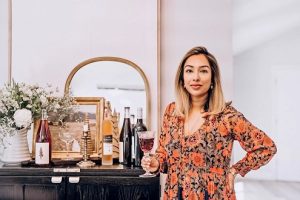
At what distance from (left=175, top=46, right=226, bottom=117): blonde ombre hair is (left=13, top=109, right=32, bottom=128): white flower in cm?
96

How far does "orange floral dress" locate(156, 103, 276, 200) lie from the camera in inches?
67.6

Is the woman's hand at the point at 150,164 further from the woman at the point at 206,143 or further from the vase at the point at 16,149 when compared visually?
the vase at the point at 16,149

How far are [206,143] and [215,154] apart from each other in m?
0.07

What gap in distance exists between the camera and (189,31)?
8.81 feet

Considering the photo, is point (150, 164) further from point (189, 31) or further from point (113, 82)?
point (189, 31)

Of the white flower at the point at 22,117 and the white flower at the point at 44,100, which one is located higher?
the white flower at the point at 44,100

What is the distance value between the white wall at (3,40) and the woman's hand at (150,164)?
144 centimetres

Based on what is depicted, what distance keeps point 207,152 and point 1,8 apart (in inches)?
76.4

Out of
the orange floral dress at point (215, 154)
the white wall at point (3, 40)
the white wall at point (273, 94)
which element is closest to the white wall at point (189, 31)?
the orange floral dress at point (215, 154)

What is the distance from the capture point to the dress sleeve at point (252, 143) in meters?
1.70

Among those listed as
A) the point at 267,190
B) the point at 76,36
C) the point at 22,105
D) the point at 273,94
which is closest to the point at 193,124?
the point at 22,105

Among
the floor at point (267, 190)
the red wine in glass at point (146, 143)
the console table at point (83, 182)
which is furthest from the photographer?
the floor at point (267, 190)

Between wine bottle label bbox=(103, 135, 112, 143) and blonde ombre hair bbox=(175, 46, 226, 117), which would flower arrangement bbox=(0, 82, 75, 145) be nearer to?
wine bottle label bbox=(103, 135, 112, 143)

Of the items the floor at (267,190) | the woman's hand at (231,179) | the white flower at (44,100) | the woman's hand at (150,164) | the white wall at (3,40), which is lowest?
the floor at (267,190)
